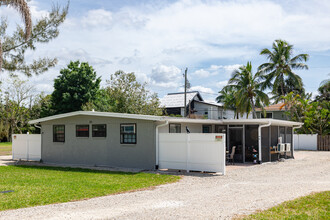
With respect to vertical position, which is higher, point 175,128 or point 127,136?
point 175,128

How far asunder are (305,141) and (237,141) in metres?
13.4

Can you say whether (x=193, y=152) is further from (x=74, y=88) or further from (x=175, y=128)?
(x=74, y=88)

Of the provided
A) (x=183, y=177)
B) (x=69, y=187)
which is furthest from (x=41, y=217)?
(x=183, y=177)

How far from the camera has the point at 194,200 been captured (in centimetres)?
814

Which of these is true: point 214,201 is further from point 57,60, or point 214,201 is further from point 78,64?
point 78,64

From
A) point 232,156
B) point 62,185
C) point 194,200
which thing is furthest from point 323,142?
point 62,185

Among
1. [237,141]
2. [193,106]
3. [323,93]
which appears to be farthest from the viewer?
[193,106]

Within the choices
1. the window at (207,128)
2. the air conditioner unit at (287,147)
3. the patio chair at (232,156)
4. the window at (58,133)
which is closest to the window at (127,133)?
the window at (58,133)

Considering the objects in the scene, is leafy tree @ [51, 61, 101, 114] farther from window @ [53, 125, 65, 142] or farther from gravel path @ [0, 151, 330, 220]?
gravel path @ [0, 151, 330, 220]

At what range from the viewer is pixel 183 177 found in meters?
12.5

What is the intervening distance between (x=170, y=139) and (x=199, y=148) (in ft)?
4.47

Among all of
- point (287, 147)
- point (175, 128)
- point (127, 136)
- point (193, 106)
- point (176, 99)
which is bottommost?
point (287, 147)

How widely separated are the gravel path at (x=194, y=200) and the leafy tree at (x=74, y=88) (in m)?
25.5

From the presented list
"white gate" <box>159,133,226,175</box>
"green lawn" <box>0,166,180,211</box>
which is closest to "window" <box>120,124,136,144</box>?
"white gate" <box>159,133,226,175</box>
